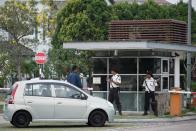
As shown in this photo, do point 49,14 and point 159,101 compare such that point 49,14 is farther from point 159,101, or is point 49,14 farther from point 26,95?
point 26,95

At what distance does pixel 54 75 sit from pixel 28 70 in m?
13.6

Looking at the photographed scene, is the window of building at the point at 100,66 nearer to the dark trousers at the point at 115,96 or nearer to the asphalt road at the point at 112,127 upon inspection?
the dark trousers at the point at 115,96

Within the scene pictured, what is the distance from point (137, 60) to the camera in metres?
28.4

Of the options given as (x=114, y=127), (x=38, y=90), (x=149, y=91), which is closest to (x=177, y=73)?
(x=149, y=91)

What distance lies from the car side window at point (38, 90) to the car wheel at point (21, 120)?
72cm

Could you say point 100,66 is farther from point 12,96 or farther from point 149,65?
point 12,96

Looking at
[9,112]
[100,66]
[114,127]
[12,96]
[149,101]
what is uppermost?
[100,66]

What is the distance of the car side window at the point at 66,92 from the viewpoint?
855 inches

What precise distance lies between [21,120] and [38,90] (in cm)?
117

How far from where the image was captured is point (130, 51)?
2856 cm

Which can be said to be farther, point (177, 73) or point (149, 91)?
point (177, 73)

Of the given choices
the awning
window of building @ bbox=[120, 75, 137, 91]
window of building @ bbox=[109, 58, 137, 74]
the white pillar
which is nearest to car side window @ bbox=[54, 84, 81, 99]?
the awning

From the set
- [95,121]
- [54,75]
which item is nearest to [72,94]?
[95,121]

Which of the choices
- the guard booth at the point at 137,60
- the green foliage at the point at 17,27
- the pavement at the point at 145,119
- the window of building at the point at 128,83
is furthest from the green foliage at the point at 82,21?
the pavement at the point at 145,119
